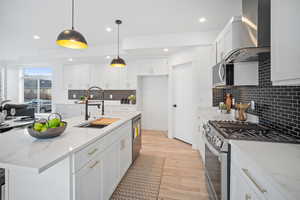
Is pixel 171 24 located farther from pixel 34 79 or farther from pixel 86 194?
pixel 34 79

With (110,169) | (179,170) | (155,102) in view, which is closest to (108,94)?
(155,102)

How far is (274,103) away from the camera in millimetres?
1505

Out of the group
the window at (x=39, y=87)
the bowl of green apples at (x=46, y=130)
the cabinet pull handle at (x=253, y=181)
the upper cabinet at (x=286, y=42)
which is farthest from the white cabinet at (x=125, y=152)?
the window at (x=39, y=87)

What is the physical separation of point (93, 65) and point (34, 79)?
9.77 feet

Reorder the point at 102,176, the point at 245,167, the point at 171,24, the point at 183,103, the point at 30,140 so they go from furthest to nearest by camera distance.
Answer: the point at 183,103
the point at 171,24
the point at 102,176
the point at 30,140
the point at 245,167

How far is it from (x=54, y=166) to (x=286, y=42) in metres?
1.82

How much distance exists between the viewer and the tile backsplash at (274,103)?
1229 millimetres

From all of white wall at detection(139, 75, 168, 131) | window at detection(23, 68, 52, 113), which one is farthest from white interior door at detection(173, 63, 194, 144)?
window at detection(23, 68, 52, 113)

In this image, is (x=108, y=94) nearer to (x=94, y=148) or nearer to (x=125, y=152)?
(x=125, y=152)

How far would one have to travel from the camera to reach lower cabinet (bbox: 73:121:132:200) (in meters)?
1.09

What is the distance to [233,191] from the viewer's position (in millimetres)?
1066

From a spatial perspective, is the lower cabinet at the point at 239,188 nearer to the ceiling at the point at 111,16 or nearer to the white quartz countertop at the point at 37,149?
the white quartz countertop at the point at 37,149

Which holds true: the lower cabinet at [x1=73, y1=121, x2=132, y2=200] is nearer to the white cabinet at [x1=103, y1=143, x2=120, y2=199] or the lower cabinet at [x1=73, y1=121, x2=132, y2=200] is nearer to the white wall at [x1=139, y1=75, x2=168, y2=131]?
the white cabinet at [x1=103, y1=143, x2=120, y2=199]

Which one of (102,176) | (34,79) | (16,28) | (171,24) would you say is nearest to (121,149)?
(102,176)
